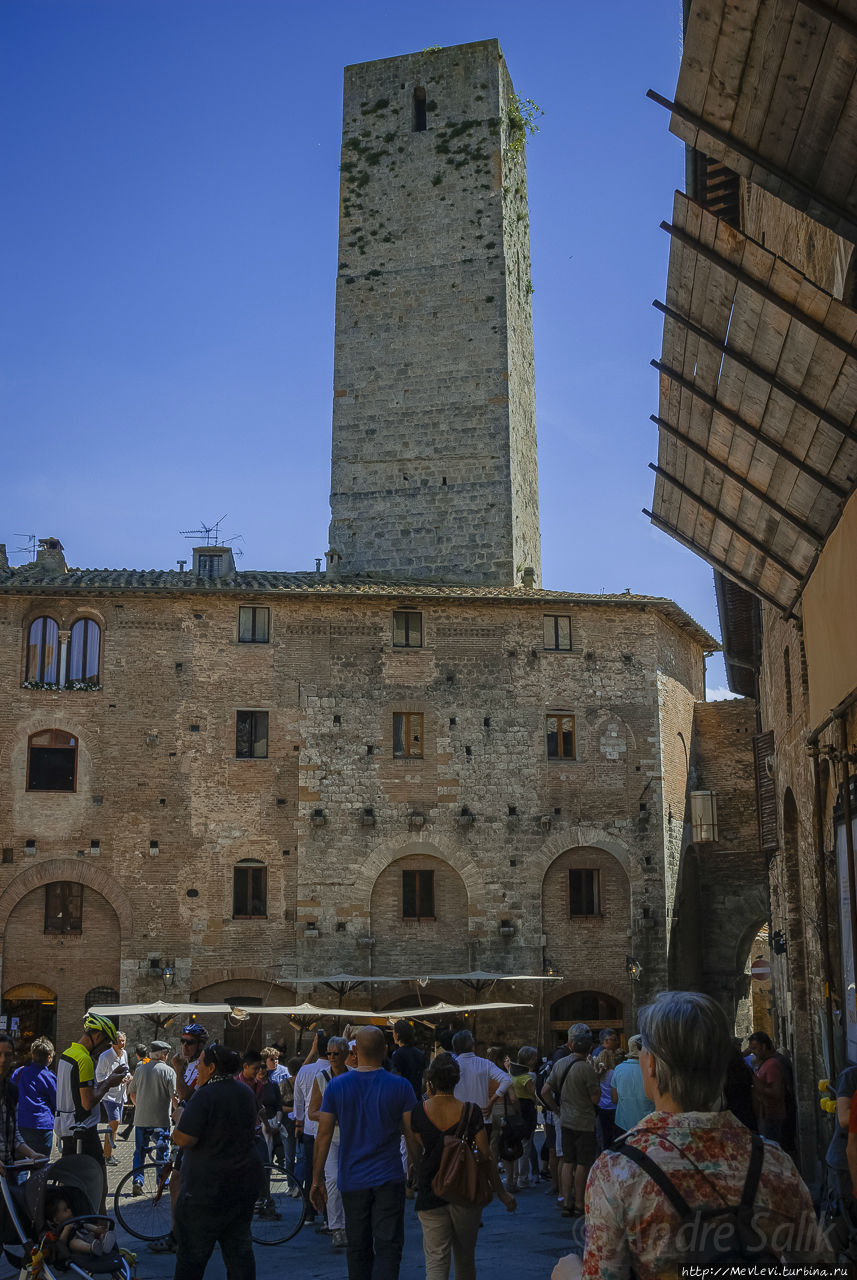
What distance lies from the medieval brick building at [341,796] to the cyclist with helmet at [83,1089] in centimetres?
1659

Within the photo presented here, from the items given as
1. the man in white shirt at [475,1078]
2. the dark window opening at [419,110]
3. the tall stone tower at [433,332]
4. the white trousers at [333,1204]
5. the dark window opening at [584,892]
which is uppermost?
the dark window opening at [419,110]

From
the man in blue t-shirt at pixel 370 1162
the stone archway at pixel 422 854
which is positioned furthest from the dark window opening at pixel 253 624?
the man in blue t-shirt at pixel 370 1162

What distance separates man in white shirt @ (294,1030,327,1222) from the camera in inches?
463

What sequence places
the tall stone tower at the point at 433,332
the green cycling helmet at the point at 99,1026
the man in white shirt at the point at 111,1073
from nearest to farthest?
the green cycling helmet at the point at 99,1026, the man in white shirt at the point at 111,1073, the tall stone tower at the point at 433,332

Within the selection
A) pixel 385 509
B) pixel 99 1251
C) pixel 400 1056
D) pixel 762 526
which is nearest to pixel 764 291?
pixel 762 526

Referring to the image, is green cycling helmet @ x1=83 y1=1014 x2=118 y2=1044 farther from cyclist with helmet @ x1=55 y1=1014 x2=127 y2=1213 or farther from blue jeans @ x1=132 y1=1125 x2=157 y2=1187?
blue jeans @ x1=132 y1=1125 x2=157 y2=1187

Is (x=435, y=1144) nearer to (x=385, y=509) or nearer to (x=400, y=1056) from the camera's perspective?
(x=400, y=1056)

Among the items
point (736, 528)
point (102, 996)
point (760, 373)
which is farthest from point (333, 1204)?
point (102, 996)

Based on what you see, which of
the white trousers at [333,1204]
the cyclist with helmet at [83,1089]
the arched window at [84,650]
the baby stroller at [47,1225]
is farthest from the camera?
the arched window at [84,650]

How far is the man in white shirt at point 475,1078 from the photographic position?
1045 cm

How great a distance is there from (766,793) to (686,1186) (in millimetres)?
18930

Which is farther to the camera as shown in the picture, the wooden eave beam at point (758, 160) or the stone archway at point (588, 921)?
the stone archway at point (588, 921)

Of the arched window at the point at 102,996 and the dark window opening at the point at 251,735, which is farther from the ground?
the dark window opening at the point at 251,735

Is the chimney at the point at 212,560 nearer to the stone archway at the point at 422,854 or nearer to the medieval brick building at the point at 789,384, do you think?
the stone archway at the point at 422,854
